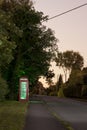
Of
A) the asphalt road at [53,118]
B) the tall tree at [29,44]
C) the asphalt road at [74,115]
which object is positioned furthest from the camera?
the tall tree at [29,44]

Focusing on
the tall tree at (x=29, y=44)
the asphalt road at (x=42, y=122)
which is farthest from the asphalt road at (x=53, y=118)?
the tall tree at (x=29, y=44)

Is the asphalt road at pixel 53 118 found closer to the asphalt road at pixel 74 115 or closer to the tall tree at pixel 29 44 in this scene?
the asphalt road at pixel 74 115

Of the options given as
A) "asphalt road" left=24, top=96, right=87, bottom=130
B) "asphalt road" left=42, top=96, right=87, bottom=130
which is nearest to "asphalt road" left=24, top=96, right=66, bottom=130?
"asphalt road" left=24, top=96, right=87, bottom=130

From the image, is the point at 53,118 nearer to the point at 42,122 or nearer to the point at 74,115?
the point at 42,122

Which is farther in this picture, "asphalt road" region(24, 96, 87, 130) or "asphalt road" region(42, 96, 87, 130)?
"asphalt road" region(42, 96, 87, 130)

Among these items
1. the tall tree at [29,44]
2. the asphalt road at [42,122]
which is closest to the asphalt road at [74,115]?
the asphalt road at [42,122]

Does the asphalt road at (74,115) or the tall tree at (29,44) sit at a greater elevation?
the tall tree at (29,44)

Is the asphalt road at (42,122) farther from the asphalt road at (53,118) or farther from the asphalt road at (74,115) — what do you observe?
the asphalt road at (74,115)

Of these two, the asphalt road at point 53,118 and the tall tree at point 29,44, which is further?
the tall tree at point 29,44

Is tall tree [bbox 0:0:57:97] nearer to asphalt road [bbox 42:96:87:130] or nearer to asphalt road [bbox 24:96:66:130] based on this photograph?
asphalt road [bbox 42:96:87:130]

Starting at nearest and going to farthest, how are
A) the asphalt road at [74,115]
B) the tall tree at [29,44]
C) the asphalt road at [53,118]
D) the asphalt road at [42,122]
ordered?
the asphalt road at [42,122]
the asphalt road at [53,118]
the asphalt road at [74,115]
the tall tree at [29,44]

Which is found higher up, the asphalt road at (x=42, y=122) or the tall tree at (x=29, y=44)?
the tall tree at (x=29, y=44)

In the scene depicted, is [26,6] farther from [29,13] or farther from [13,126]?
[13,126]

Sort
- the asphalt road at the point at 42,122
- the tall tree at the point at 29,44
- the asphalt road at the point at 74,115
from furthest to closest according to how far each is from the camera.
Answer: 1. the tall tree at the point at 29,44
2. the asphalt road at the point at 74,115
3. the asphalt road at the point at 42,122
